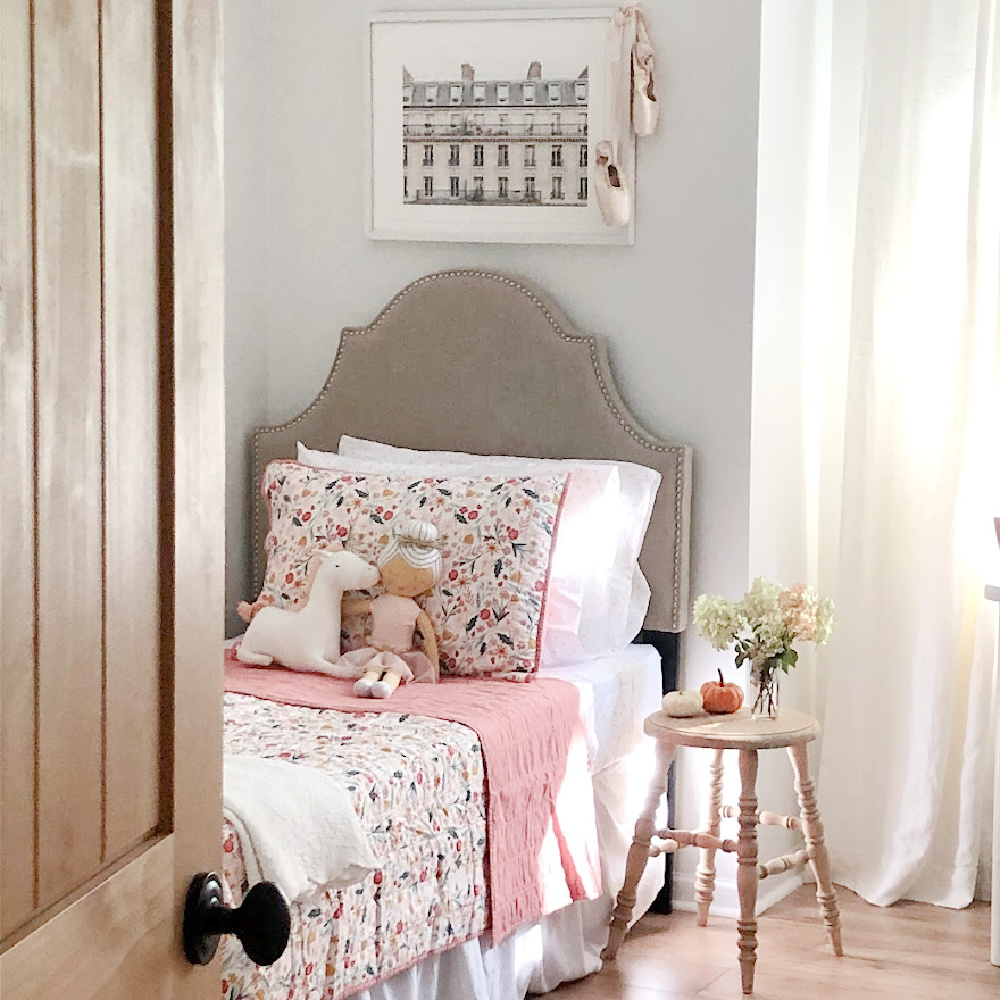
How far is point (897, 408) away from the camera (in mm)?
3699

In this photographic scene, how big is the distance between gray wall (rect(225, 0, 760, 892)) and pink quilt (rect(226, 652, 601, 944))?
2.03 feet

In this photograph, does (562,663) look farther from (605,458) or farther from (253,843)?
(253,843)

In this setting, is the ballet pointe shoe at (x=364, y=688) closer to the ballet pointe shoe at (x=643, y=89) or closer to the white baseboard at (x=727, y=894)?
the white baseboard at (x=727, y=894)

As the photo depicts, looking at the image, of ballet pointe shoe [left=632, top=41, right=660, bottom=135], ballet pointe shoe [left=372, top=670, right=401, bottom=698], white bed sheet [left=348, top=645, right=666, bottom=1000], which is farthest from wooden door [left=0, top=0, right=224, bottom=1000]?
ballet pointe shoe [left=632, top=41, right=660, bottom=135]

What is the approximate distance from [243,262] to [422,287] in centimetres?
47

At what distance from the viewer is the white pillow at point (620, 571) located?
3402mm

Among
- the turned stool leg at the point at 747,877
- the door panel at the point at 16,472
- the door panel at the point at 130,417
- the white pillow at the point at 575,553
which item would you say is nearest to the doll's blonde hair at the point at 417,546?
the white pillow at the point at 575,553

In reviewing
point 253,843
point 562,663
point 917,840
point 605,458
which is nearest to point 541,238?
point 605,458

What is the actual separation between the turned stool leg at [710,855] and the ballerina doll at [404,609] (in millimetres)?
718

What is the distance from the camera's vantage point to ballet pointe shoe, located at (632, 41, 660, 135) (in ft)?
11.4

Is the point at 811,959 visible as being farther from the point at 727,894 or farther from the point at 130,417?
the point at 130,417

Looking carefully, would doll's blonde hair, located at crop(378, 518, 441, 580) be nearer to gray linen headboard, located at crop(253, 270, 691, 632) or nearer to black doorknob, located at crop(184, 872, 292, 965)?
gray linen headboard, located at crop(253, 270, 691, 632)

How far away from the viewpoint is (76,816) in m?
0.85

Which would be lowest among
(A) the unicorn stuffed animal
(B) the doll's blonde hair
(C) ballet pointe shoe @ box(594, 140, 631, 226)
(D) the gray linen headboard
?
(A) the unicorn stuffed animal
